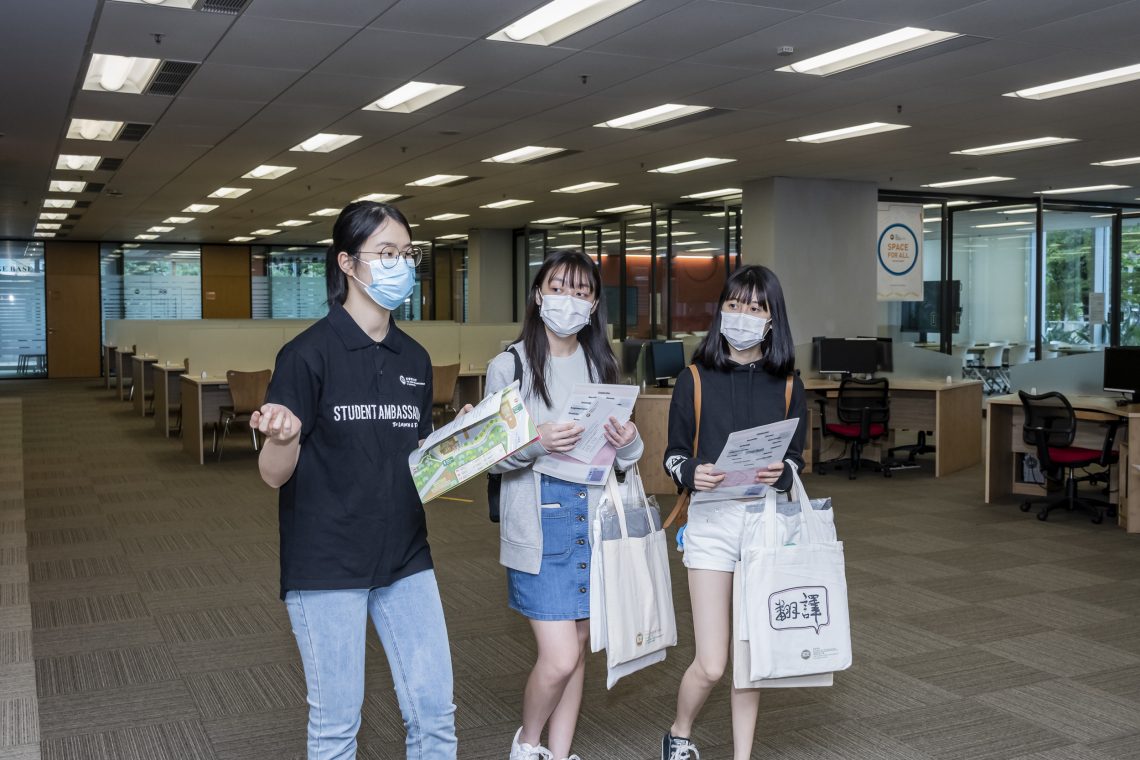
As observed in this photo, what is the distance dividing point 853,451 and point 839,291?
381 centimetres

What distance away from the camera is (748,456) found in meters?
2.53

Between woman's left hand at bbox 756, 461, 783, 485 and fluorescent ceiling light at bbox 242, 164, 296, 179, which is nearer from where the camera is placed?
woman's left hand at bbox 756, 461, 783, 485

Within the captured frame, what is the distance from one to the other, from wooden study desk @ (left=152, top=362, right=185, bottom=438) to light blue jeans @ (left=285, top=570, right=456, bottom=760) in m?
10.2

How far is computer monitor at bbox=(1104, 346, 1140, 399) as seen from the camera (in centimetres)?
749

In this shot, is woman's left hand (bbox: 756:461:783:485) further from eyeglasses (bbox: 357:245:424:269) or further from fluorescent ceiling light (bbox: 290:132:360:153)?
fluorescent ceiling light (bbox: 290:132:360:153)

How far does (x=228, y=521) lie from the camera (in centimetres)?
704

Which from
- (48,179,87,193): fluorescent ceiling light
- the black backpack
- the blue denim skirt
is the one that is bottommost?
the blue denim skirt

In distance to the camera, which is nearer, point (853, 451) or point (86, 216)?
point (853, 451)

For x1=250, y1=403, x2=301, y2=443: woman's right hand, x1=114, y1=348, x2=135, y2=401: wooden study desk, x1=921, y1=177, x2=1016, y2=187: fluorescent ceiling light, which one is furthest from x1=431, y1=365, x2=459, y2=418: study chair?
x1=250, y1=403, x2=301, y2=443: woman's right hand

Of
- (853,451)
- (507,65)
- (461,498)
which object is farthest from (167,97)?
(853,451)

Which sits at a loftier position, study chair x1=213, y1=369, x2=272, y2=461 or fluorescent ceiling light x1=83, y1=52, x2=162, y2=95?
fluorescent ceiling light x1=83, y1=52, x2=162, y2=95

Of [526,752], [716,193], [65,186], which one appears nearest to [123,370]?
[65,186]

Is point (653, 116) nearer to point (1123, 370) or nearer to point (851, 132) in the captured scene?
point (851, 132)

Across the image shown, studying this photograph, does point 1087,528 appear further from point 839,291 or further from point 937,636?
point 839,291
